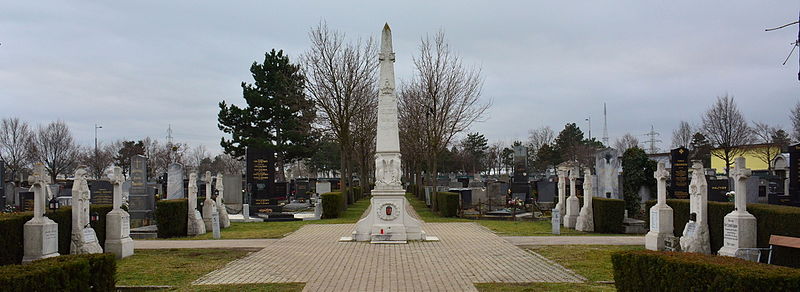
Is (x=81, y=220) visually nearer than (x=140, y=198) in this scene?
Yes

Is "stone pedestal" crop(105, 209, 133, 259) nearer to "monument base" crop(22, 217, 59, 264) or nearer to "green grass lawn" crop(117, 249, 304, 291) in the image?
"green grass lawn" crop(117, 249, 304, 291)

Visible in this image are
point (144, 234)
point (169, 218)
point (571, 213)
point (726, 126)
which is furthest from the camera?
point (726, 126)

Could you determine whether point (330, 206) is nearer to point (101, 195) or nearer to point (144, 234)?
point (144, 234)

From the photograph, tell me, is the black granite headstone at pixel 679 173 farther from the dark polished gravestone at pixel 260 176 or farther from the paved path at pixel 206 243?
the dark polished gravestone at pixel 260 176

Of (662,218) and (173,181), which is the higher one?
(173,181)

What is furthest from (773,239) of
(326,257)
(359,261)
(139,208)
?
(139,208)

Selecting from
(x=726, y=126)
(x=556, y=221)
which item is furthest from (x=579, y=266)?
(x=726, y=126)

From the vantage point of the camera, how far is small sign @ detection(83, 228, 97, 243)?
38.7 ft

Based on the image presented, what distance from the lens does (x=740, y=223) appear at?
34.2ft

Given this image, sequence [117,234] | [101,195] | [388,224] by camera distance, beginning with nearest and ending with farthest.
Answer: [117,234] → [388,224] → [101,195]

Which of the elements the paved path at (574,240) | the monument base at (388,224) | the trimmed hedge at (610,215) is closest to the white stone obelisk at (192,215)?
the monument base at (388,224)

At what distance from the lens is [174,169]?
25.6 metres

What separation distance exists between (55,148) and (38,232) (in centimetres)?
4892

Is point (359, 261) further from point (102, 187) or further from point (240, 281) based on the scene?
point (102, 187)
